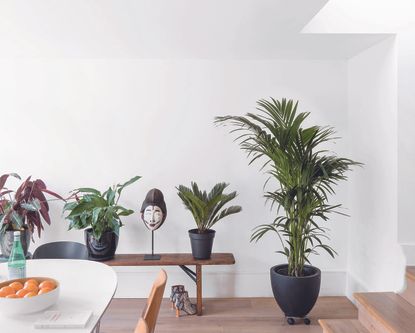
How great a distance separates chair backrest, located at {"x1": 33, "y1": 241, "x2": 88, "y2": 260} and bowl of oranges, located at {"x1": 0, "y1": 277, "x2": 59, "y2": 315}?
95 cm

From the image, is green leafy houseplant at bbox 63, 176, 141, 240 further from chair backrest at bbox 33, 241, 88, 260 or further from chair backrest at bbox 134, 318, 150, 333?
chair backrest at bbox 134, 318, 150, 333

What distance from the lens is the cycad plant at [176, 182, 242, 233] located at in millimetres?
3352

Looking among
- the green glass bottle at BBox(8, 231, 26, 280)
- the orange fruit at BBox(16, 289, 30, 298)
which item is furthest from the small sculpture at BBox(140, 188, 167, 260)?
the orange fruit at BBox(16, 289, 30, 298)

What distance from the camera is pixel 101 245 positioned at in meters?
3.35

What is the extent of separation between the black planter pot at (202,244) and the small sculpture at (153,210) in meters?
0.31

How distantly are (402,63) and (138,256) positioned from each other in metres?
2.65

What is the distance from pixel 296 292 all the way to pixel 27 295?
2.04 metres

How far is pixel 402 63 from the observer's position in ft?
9.52

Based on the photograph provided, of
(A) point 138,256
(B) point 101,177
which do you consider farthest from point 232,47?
(A) point 138,256

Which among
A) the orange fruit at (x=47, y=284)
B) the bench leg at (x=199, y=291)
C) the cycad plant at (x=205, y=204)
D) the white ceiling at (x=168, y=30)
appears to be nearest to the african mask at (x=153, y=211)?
the cycad plant at (x=205, y=204)

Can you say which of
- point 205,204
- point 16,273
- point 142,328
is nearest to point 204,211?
point 205,204

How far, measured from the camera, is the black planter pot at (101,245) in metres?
3.35

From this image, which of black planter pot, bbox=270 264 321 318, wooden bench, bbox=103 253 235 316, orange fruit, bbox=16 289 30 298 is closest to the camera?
orange fruit, bbox=16 289 30 298

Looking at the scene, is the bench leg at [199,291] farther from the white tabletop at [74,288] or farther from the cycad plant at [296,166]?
the white tabletop at [74,288]
